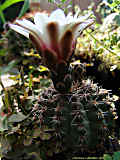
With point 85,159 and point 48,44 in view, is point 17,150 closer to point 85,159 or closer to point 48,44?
point 85,159

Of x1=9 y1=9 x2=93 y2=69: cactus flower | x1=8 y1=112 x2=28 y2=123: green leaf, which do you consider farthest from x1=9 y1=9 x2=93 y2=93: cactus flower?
x1=8 y1=112 x2=28 y2=123: green leaf

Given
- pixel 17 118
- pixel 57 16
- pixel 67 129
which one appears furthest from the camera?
pixel 17 118

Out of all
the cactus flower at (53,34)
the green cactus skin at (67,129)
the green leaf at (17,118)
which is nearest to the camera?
the cactus flower at (53,34)

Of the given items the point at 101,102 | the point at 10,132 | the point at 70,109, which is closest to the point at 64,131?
the point at 70,109

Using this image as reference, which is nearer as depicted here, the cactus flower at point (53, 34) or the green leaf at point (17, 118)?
the cactus flower at point (53, 34)

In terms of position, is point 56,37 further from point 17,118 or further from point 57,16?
point 17,118

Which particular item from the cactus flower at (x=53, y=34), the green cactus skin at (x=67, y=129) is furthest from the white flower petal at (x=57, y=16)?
the green cactus skin at (x=67, y=129)

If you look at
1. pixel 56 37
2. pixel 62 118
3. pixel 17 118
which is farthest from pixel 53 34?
pixel 17 118

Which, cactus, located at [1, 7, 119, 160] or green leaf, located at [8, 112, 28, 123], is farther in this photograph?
green leaf, located at [8, 112, 28, 123]

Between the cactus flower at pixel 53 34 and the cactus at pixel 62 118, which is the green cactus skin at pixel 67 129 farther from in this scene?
the cactus flower at pixel 53 34

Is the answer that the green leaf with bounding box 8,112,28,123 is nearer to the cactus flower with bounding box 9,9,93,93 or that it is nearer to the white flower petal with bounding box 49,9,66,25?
the cactus flower with bounding box 9,9,93,93

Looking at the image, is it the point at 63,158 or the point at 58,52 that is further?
the point at 63,158
